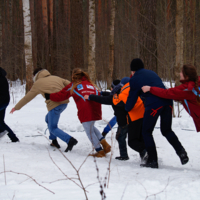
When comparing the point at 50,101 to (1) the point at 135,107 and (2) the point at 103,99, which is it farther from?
(1) the point at 135,107

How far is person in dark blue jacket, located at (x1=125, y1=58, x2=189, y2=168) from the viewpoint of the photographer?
3166 millimetres

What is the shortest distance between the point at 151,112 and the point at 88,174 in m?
1.23

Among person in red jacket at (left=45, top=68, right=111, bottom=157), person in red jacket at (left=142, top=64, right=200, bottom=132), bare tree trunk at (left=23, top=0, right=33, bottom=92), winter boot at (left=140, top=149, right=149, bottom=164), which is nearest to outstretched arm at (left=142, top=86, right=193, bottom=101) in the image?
person in red jacket at (left=142, top=64, right=200, bottom=132)

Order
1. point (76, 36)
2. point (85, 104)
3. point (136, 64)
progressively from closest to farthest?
point (136, 64), point (85, 104), point (76, 36)

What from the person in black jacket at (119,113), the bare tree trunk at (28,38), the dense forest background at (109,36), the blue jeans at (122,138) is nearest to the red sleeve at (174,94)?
the person in black jacket at (119,113)

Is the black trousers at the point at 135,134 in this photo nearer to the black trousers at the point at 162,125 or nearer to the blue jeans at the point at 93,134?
the black trousers at the point at 162,125

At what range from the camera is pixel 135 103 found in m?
3.43

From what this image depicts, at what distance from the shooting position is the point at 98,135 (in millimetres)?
4332

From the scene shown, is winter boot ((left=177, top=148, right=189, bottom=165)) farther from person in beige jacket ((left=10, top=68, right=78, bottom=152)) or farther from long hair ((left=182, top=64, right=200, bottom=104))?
person in beige jacket ((left=10, top=68, right=78, bottom=152))

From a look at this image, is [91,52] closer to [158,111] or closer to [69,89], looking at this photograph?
[69,89]

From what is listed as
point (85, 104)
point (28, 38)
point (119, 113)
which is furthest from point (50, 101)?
point (28, 38)

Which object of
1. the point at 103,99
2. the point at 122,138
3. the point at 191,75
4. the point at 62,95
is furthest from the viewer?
the point at 62,95

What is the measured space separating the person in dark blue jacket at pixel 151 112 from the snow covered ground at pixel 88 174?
0.87 ft

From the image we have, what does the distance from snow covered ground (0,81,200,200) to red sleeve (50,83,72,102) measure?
2.93ft
